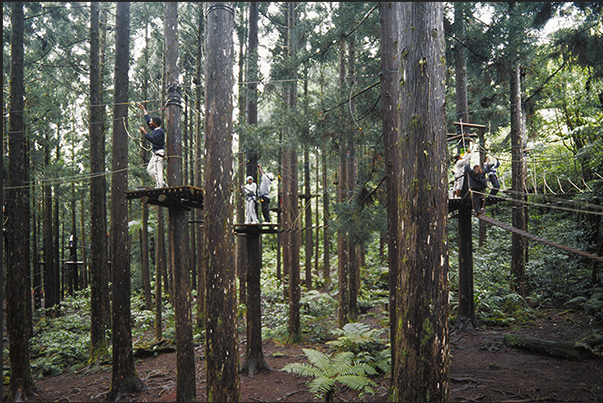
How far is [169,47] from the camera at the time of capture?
9.39 meters

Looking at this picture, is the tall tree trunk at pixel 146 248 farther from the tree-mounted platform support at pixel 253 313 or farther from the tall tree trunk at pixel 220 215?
the tall tree trunk at pixel 220 215

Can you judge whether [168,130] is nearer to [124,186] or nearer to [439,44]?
[124,186]

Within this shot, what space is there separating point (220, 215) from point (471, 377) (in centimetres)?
615

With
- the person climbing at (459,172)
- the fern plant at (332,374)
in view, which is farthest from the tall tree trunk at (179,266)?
the person climbing at (459,172)

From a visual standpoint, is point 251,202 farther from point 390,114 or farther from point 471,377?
point 471,377

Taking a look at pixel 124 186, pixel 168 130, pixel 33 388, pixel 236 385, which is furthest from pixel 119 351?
pixel 168 130

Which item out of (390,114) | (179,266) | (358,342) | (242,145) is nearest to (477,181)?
(390,114)

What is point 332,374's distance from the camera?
7.39m

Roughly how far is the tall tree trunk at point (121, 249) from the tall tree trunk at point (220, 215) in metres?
4.39

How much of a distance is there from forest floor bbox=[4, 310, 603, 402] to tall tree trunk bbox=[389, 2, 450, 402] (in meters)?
3.47


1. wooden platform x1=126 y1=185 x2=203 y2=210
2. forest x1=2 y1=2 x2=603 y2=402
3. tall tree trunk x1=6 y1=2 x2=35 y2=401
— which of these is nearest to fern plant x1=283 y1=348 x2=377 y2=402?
forest x1=2 y1=2 x2=603 y2=402

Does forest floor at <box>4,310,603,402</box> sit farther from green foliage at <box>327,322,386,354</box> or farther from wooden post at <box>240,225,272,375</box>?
green foliage at <box>327,322,386,354</box>

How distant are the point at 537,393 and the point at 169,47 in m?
11.4

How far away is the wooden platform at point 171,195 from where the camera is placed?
7.01m
